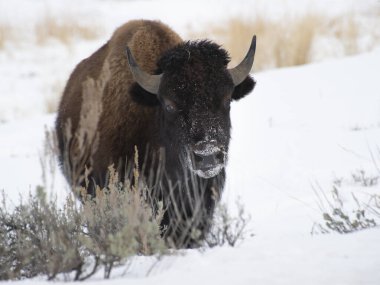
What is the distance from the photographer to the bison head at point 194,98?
4715mm

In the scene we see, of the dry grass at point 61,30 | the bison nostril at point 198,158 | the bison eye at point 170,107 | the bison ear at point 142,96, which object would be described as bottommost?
the bison nostril at point 198,158

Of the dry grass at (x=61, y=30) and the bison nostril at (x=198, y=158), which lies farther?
the dry grass at (x=61, y=30)

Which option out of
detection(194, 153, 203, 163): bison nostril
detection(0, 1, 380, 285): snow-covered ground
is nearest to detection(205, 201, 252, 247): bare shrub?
detection(0, 1, 380, 285): snow-covered ground

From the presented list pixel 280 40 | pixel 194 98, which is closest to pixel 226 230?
pixel 194 98

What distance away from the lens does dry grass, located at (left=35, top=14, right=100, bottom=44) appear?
59.4 ft

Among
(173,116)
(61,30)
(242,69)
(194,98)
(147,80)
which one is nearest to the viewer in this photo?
(194,98)

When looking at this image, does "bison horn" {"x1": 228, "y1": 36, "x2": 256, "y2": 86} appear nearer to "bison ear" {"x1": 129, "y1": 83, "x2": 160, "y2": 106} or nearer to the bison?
the bison

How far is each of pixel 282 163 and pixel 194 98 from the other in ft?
11.2

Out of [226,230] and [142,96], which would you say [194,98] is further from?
[226,230]

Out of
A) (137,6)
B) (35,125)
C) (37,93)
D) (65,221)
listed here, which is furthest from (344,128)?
(137,6)

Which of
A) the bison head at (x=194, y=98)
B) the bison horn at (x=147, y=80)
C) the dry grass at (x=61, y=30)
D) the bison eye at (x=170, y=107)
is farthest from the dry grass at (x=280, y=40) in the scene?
the bison eye at (x=170, y=107)

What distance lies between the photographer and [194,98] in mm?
4957

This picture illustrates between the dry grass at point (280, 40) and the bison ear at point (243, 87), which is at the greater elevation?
the dry grass at point (280, 40)

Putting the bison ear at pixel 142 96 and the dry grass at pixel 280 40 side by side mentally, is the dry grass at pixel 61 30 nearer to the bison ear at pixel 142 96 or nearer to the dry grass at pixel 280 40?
the dry grass at pixel 280 40
